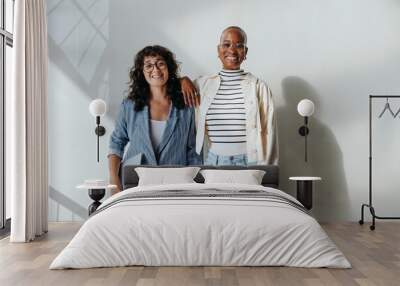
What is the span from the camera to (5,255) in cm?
535

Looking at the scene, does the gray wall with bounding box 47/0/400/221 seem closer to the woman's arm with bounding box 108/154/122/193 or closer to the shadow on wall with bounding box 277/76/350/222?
the shadow on wall with bounding box 277/76/350/222

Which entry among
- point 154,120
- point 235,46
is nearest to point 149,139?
point 154,120

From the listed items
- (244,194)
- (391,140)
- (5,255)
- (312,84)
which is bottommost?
(5,255)

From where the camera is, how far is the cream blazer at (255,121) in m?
7.47

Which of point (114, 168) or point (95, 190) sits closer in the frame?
point (95, 190)

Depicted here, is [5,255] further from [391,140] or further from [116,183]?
[391,140]

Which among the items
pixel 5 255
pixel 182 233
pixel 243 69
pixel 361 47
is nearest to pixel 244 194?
pixel 182 233

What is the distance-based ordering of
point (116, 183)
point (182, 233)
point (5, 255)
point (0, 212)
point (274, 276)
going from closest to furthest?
1. point (274, 276)
2. point (182, 233)
3. point (5, 255)
4. point (0, 212)
5. point (116, 183)

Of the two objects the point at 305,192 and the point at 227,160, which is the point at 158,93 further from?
the point at 305,192

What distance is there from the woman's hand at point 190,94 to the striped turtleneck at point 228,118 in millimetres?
198

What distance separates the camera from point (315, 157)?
7723 mm

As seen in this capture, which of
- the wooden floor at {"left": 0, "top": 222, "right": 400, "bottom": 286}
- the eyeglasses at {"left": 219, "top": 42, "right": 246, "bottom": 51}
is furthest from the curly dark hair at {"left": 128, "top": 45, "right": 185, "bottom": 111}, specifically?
the wooden floor at {"left": 0, "top": 222, "right": 400, "bottom": 286}

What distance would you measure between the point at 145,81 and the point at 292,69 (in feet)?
5.90

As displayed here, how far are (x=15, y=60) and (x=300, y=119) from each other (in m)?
3.44
